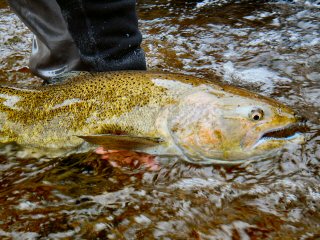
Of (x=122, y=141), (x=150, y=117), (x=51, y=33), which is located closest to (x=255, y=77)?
(x=150, y=117)

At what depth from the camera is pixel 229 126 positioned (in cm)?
284

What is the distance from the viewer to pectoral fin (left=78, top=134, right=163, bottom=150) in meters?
2.88

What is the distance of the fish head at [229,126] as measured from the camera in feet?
9.18

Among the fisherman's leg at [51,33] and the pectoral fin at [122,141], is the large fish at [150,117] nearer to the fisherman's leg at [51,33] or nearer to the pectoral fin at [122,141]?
the pectoral fin at [122,141]

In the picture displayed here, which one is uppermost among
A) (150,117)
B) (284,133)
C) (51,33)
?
(51,33)

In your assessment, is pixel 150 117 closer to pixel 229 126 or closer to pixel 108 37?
pixel 229 126

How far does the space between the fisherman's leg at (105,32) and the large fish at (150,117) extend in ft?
0.68

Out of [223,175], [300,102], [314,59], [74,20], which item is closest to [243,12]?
[314,59]

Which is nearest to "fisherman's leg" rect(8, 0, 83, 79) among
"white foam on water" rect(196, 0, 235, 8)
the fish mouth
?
the fish mouth

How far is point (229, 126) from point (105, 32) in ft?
4.06

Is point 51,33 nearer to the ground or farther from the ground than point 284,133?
farther from the ground

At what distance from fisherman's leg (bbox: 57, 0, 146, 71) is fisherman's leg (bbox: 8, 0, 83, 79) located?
28 centimetres

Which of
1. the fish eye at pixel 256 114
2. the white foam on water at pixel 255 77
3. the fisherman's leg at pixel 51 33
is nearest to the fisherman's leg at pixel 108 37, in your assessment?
the fisherman's leg at pixel 51 33

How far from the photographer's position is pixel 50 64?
4000mm
